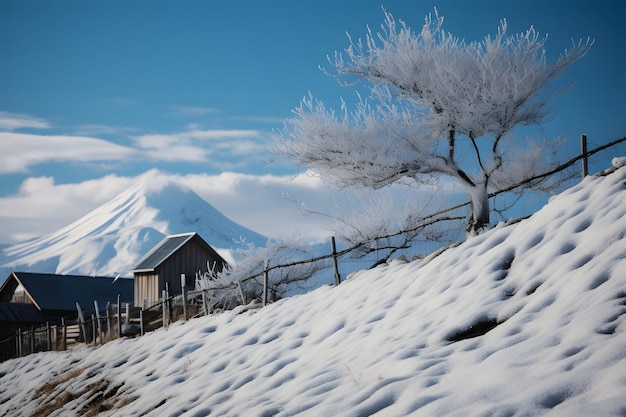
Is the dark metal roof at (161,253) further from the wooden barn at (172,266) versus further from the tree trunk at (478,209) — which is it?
the tree trunk at (478,209)

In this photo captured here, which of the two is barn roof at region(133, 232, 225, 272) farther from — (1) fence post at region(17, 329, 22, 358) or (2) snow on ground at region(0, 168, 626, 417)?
(2) snow on ground at region(0, 168, 626, 417)

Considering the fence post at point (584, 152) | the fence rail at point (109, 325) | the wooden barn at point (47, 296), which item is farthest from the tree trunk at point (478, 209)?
the wooden barn at point (47, 296)

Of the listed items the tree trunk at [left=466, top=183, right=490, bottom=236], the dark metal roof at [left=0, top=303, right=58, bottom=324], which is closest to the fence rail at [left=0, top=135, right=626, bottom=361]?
the dark metal roof at [left=0, top=303, right=58, bottom=324]

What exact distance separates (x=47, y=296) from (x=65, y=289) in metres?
1.94

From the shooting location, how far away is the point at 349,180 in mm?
15320

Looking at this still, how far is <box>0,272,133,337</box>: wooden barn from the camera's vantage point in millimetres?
40156

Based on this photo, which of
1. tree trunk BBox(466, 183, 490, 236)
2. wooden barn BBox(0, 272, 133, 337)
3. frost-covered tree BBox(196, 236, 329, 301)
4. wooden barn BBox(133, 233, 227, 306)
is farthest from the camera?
wooden barn BBox(0, 272, 133, 337)

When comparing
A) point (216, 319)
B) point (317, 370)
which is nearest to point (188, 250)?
point (216, 319)

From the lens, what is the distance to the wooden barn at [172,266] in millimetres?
38562

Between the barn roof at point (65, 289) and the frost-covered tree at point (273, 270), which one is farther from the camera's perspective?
the barn roof at point (65, 289)

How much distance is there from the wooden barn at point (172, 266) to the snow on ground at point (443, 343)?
2495cm

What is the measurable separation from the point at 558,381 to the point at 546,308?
6.46 ft

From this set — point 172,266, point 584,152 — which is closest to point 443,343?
point 584,152

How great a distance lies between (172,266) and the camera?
38.9 metres
